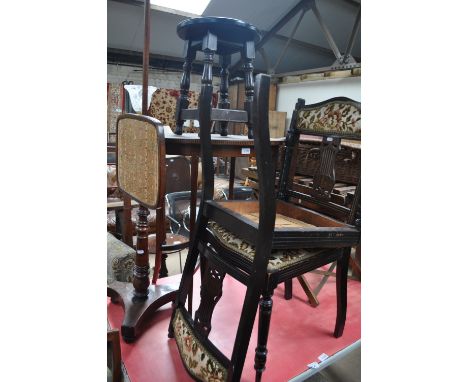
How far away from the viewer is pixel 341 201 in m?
2.52

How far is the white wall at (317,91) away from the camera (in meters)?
4.99

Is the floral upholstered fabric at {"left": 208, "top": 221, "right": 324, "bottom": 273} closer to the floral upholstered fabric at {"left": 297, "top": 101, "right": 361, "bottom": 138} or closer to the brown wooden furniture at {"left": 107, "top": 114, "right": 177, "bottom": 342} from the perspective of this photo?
the brown wooden furniture at {"left": 107, "top": 114, "right": 177, "bottom": 342}

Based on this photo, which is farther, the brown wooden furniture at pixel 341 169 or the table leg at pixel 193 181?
the brown wooden furniture at pixel 341 169

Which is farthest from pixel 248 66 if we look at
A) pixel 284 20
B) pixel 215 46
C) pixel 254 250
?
pixel 284 20

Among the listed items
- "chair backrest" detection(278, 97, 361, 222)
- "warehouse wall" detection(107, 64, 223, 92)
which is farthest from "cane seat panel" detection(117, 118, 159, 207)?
"warehouse wall" detection(107, 64, 223, 92)

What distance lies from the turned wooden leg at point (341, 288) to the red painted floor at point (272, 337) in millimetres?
61

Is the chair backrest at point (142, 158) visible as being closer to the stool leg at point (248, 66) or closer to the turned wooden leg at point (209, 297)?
the turned wooden leg at point (209, 297)

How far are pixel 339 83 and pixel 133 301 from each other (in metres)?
4.78

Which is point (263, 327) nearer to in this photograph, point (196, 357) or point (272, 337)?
point (196, 357)

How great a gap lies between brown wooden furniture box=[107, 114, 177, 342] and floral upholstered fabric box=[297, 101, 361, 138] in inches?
28.4

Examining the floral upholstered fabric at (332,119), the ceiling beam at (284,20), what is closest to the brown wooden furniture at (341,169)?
the floral upholstered fabric at (332,119)

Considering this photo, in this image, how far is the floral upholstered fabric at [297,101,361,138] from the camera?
4.53 feet

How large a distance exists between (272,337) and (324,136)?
960mm

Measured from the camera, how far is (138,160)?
4.66 feet
